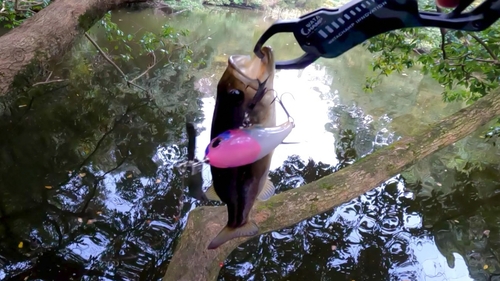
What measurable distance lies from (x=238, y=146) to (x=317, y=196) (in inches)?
75.9

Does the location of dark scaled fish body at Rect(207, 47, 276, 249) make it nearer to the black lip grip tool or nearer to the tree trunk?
the black lip grip tool

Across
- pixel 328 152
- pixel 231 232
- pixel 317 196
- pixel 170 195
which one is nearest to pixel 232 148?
pixel 231 232

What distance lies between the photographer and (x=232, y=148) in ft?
2.78

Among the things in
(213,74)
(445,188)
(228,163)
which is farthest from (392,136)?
(228,163)

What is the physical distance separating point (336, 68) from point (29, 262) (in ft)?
31.1

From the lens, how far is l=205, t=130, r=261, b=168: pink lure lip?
2.77 ft

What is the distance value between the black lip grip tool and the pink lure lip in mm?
200

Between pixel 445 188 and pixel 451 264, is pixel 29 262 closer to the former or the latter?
pixel 451 264

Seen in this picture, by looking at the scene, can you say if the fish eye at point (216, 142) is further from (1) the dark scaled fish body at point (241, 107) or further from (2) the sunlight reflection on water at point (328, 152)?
(2) the sunlight reflection on water at point (328, 152)

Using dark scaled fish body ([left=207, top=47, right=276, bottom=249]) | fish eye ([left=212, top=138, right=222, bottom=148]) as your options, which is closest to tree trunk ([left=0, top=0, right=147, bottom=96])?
dark scaled fish body ([left=207, top=47, right=276, bottom=249])

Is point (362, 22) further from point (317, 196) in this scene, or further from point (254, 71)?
point (317, 196)

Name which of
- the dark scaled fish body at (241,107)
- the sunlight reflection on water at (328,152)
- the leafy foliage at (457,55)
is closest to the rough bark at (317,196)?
the leafy foliage at (457,55)

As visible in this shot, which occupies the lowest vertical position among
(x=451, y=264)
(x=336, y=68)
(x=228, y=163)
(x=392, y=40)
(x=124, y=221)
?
(x=336, y=68)

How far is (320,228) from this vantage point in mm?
4113
